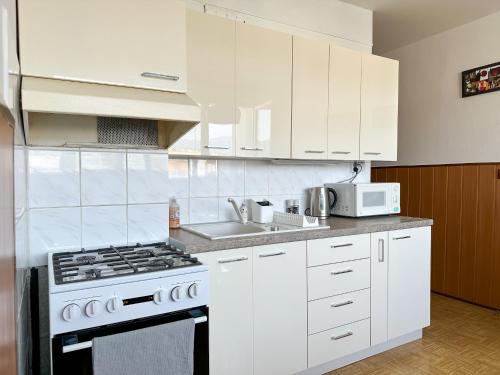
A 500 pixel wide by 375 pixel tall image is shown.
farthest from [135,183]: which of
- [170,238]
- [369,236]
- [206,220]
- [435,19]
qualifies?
[435,19]

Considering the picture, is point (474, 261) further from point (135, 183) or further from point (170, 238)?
point (135, 183)

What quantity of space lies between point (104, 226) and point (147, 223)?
0.22 m

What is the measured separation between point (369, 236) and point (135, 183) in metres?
1.49

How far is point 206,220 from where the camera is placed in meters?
2.43

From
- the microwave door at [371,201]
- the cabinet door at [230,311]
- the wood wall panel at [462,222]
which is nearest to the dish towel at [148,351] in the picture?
the cabinet door at [230,311]

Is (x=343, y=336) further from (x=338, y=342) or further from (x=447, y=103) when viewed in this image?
(x=447, y=103)

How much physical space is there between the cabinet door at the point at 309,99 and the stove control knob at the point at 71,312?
158 centimetres

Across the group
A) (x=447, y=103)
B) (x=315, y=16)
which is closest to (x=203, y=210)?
(x=315, y=16)

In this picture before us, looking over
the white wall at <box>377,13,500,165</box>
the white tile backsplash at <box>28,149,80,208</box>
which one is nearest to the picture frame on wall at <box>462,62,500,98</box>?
the white wall at <box>377,13,500,165</box>

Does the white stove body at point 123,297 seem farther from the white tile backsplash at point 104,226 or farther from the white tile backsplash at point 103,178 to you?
the white tile backsplash at point 103,178

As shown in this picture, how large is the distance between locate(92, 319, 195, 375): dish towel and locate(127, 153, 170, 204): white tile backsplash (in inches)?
31.7

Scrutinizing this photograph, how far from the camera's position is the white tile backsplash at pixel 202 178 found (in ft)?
7.79

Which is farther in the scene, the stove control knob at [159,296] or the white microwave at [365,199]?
the white microwave at [365,199]

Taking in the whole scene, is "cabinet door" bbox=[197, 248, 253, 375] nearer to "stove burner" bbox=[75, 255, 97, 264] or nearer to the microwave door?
"stove burner" bbox=[75, 255, 97, 264]
